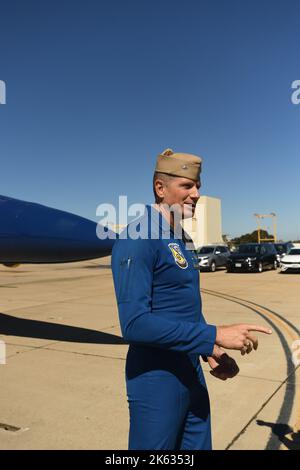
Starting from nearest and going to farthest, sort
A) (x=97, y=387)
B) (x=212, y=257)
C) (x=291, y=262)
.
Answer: (x=97, y=387)
(x=291, y=262)
(x=212, y=257)

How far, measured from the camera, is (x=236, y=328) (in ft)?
5.73

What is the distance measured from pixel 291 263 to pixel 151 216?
19721 millimetres

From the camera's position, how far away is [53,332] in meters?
7.20

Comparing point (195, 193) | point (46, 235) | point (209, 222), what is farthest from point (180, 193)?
point (209, 222)

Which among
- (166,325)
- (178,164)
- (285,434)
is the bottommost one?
(285,434)

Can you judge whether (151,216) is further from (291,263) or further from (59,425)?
(291,263)

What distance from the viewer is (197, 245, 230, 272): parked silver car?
22.4 m

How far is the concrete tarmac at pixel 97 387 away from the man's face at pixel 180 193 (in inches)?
85.0

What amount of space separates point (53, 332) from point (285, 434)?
15.5 feet

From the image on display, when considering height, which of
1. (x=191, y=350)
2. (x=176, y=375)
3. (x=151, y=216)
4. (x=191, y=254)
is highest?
(x=151, y=216)

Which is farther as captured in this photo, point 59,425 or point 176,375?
point 59,425

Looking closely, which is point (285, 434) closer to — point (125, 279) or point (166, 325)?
point (166, 325)

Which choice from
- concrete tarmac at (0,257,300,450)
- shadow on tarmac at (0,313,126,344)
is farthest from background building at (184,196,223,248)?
shadow on tarmac at (0,313,126,344)
